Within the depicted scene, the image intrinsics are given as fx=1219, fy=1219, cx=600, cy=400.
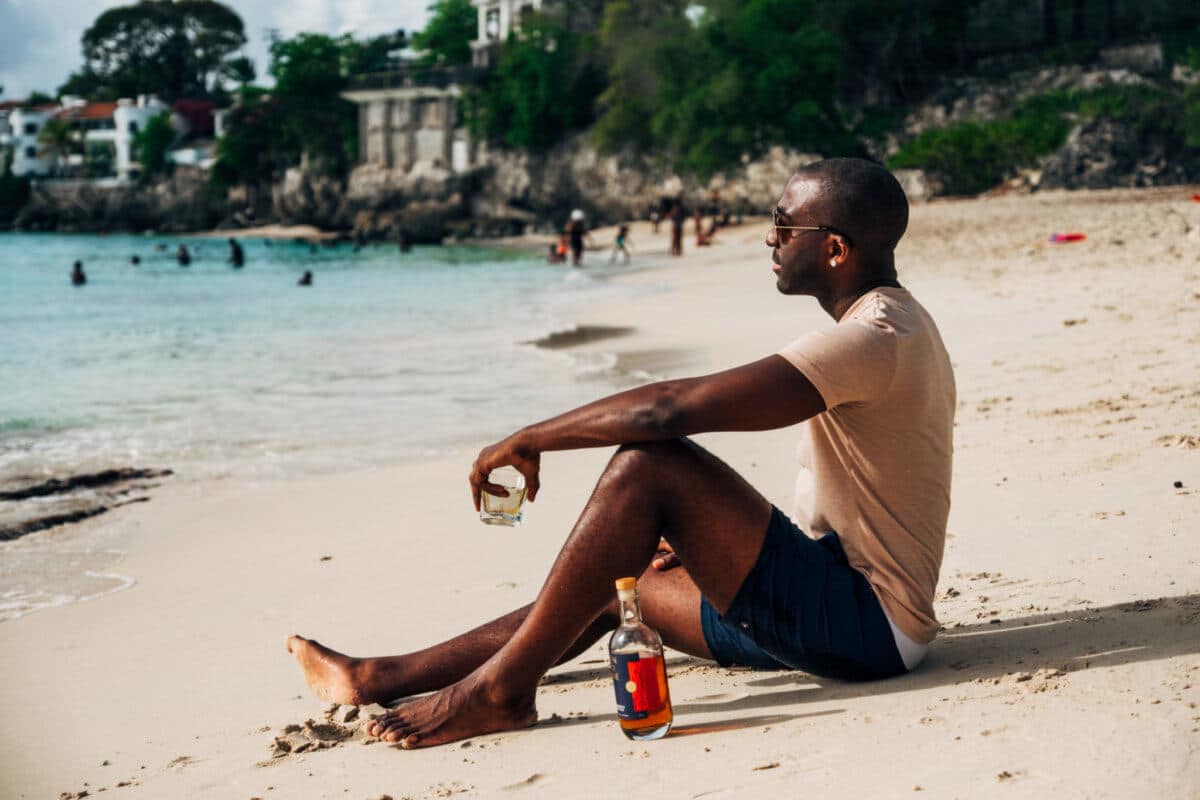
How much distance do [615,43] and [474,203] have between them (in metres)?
12.9

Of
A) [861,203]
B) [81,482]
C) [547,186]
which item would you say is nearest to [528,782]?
[861,203]

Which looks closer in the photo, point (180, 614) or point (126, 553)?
point (180, 614)

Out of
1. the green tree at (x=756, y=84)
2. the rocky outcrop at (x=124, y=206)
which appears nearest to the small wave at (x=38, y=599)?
the green tree at (x=756, y=84)

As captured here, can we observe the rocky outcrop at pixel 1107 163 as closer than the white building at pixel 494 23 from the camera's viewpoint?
Yes

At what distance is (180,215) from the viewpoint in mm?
83875

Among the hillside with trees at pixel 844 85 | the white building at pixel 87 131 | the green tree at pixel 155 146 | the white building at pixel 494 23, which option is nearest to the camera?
the hillside with trees at pixel 844 85

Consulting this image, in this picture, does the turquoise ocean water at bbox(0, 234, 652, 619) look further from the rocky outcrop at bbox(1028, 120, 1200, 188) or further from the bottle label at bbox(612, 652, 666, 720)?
the rocky outcrop at bbox(1028, 120, 1200, 188)

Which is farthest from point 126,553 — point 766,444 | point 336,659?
point 766,444

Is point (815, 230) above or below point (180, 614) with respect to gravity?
above

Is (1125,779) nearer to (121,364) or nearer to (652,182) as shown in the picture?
(121,364)

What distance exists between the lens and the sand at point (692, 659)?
240cm

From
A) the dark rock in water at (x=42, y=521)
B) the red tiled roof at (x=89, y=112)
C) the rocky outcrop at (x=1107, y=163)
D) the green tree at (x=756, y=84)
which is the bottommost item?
the dark rock in water at (x=42, y=521)

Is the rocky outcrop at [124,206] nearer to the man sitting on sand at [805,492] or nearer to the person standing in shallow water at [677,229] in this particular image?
the person standing in shallow water at [677,229]

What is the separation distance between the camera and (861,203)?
8.93 feet
